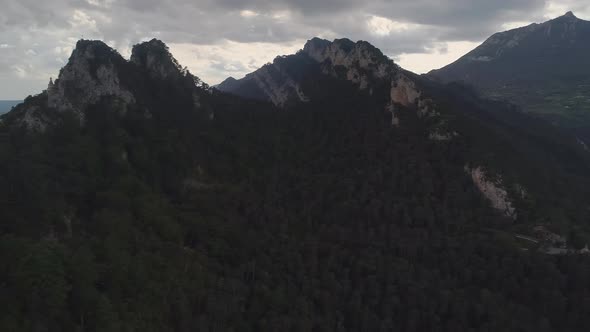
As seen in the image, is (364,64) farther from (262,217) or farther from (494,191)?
(262,217)

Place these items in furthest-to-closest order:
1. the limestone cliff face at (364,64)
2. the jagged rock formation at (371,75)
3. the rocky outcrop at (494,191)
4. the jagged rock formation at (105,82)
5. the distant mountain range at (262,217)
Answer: the limestone cliff face at (364,64), the jagged rock formation at (371,75), the rocky outcrop at (494,191), the jagged rock formation at (105,82), the distant mountain range at (262,217)

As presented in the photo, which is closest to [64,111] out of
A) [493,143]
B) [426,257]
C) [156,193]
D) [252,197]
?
[156,193]

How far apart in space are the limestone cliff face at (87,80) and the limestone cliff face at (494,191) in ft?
215

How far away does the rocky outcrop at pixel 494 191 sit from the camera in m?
71.6

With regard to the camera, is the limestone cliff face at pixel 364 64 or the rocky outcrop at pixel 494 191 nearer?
the rocky outcrop at pixel 494 191

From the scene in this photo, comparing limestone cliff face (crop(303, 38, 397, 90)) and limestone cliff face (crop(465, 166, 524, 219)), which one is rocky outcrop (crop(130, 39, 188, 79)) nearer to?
limestone cliff face (crop(303, 38, 397, 90))

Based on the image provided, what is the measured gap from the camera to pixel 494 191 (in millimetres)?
73688

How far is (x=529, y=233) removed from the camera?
219 feet

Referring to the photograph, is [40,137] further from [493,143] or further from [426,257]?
[493,143]

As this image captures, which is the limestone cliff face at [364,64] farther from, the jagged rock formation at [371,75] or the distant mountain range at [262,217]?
the distant mountain range at [262,217]

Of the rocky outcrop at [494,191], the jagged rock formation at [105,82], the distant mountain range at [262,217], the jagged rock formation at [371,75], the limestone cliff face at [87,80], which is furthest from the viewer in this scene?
the jagged rock formation at [371,75]

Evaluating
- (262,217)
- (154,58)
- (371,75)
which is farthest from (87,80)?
(371,75)

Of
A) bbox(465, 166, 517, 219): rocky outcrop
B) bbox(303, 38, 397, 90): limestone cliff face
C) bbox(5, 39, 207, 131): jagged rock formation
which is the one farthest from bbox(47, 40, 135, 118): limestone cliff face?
bbox(465, 166, 517, 219): rocky outcrop

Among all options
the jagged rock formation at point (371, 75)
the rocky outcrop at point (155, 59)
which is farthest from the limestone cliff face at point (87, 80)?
the jagged rock formation at point (371, 75)
